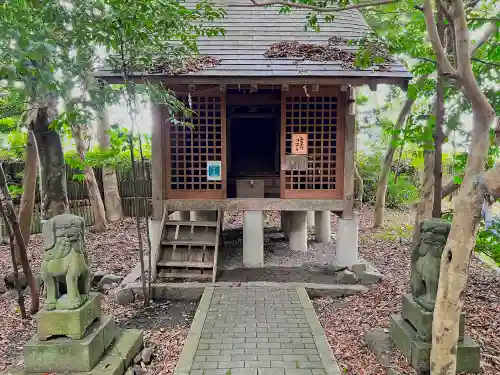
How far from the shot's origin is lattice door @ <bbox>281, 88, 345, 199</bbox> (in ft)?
27.7

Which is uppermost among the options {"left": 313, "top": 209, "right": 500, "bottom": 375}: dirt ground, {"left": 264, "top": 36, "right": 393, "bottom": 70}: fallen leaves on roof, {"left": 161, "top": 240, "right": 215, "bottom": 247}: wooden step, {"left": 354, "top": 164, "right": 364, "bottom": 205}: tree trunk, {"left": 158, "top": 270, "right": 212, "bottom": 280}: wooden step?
{"left": 264, "top": 36, "right": 393, "bottom": 70}: fallen leaves on roof

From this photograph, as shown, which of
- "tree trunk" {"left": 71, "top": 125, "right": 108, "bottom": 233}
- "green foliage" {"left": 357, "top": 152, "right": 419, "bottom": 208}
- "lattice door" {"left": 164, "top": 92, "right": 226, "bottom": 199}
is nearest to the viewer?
"lattice door" {"left": 164, "top": 92, "right": 226, "bottom": 199}

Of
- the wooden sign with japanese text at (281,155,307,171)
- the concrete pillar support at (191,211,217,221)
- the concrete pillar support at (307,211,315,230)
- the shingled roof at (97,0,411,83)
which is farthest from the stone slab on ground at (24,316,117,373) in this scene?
the concrete pillar support at (307,211,315,230)

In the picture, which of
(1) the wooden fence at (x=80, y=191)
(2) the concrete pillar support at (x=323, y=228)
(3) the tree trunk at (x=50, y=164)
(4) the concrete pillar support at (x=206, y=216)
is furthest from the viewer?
(1) the wooden fence at (x=80, y=191)

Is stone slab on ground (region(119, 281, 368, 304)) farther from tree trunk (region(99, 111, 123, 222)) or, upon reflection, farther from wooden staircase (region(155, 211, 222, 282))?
tree trunk (region(99, 111, 123, 222))

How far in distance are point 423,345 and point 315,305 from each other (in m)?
2.92

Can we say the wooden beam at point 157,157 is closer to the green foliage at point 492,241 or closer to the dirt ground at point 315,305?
the dirt ground at point 315,305

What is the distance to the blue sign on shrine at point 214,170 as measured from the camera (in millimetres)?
8484

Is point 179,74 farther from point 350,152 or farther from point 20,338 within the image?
point 20,338

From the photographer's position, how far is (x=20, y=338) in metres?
5.80

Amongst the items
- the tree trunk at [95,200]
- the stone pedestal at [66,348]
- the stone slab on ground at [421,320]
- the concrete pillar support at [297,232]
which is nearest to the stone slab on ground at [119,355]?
the stone pedestal at [66,348]

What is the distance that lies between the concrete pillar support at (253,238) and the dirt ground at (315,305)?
28 cm

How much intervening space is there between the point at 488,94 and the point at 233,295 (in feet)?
18.3

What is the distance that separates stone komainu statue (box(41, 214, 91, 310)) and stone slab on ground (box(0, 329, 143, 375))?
31.5 inches
